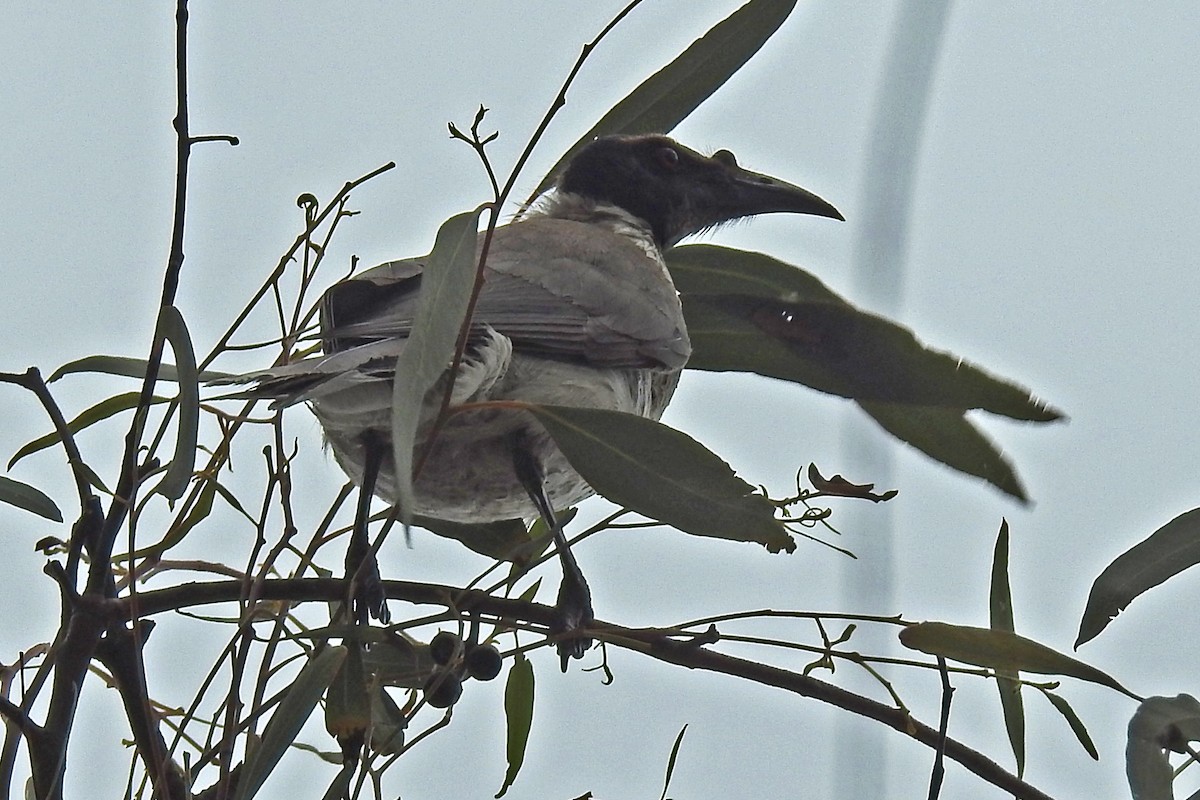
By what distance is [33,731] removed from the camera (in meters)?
1.06

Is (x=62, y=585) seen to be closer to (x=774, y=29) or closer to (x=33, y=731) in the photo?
(x=33, y=731)

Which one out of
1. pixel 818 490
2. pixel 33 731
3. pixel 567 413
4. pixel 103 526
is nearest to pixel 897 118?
pixel 818 490

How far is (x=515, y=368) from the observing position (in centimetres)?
175

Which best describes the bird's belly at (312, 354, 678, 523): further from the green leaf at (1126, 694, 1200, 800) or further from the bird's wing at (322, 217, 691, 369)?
the green leaf at (1126, 694, 1200, 800)

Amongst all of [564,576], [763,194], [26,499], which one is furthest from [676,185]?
[26,499]

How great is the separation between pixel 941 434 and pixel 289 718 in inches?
26.5

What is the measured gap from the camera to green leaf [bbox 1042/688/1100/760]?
4.18 ft

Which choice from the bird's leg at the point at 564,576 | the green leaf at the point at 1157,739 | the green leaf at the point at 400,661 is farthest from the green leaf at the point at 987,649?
the green leaf at the point at 400,661

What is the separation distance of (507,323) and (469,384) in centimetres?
20

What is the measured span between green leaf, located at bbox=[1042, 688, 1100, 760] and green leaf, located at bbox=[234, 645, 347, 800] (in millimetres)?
686

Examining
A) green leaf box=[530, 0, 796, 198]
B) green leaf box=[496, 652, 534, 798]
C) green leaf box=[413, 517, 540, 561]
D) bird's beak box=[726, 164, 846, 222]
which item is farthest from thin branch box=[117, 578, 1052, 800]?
bird's beak box=[726, 164, 846, 222]

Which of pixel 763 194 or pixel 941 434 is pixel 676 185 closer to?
pixel 763 194

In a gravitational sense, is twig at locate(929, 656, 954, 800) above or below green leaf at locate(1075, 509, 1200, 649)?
below

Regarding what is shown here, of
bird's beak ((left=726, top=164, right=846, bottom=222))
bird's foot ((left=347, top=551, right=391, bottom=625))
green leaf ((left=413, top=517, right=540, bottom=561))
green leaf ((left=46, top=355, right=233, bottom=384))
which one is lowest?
bird's foot ((left=347, top=551, right=391, bottom=625))
